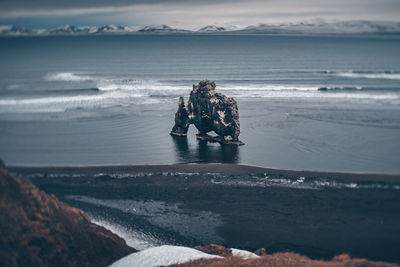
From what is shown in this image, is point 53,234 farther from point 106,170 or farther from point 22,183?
point 106,170

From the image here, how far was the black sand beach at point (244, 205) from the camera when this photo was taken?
8.09 meters

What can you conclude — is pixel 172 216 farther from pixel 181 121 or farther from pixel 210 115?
pixel 181 121

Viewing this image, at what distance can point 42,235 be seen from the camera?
21.3 ft

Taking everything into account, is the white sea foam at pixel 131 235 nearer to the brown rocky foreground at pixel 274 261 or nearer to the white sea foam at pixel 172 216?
the white sea foam at pixel 172 216

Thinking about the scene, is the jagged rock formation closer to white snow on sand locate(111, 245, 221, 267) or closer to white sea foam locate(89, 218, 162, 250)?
white sea foam locate(89, 218, 162, 250)

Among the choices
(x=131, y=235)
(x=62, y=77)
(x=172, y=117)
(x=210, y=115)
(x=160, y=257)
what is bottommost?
(x=131, y=235)

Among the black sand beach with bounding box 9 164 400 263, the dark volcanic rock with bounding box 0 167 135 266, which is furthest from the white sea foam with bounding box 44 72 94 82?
the dark volcanic rock with bounding box 0 167 135 266

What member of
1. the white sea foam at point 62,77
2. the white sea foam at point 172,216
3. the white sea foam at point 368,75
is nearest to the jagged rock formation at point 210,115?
the white sea foam at point 172,216

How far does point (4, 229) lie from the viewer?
20.7ft

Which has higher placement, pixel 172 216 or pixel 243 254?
pixel 172 216

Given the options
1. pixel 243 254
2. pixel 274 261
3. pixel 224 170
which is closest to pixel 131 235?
pixel 243 254

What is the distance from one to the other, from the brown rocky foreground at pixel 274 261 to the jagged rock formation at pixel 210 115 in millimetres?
6619

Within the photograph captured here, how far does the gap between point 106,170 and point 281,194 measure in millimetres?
5128

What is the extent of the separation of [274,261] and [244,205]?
2456 mm
